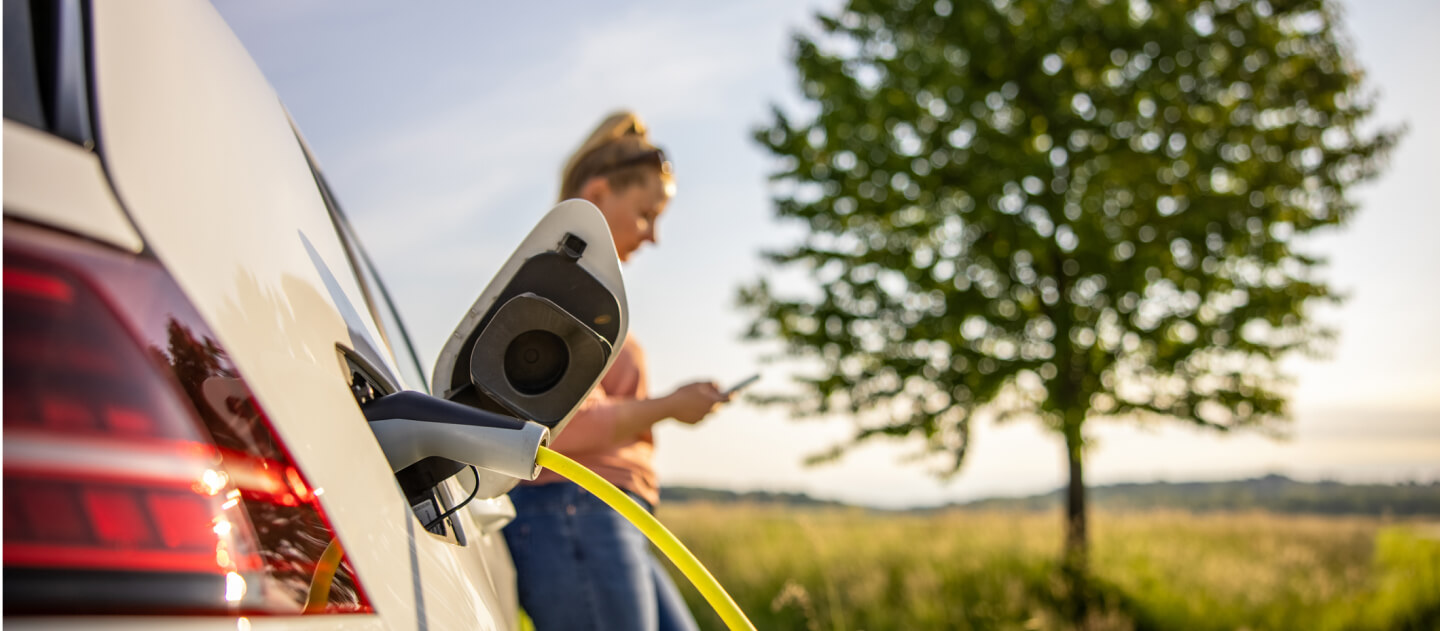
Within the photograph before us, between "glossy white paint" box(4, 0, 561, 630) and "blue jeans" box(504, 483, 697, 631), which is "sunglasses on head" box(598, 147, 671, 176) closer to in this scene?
"blue jeans" box(504, 483, 697, 631)

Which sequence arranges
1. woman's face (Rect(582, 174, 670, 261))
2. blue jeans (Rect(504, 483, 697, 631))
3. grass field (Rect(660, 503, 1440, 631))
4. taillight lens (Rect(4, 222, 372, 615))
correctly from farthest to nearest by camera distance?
grass field (Rect(660, 503, 1440, 631)), woman's face (Rect(582, 174, 670, 261)), blue jeans (Rect(504, 483, 697, 631)), taillight lens (Rect(4, 222, 372, 615))

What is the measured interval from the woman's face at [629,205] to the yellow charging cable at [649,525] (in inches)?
49.2

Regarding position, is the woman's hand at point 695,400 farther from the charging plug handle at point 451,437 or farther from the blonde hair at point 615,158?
the charging plug handle at point 451,437

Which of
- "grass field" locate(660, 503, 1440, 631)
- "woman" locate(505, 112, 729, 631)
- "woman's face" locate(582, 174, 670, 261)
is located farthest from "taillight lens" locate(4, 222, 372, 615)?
"grass field" locate(660, 503, 1440, 631)

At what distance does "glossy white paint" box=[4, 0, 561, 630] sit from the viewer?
575 millimetres

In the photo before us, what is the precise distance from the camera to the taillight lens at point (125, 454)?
0.50m

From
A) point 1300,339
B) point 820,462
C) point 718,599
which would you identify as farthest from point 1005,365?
point 718,599

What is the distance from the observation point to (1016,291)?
8.83 m

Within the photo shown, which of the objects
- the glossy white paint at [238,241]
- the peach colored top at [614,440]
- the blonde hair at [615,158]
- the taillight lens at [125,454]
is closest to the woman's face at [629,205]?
the blonde hair at [615,158]

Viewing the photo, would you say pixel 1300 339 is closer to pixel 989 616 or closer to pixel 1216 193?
pixel 1216 193

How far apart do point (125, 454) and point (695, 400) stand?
1.32m

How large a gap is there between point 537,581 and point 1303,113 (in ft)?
30.7

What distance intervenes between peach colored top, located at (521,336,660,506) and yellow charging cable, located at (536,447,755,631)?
0.74 meters

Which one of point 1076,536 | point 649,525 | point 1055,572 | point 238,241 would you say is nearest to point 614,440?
point 649,525
